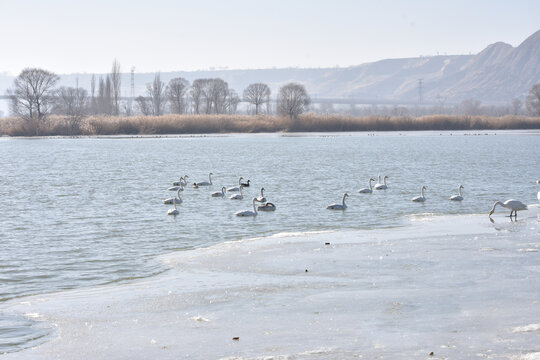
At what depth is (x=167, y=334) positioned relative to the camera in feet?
33.1

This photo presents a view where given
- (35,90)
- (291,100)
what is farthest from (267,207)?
(291,100)

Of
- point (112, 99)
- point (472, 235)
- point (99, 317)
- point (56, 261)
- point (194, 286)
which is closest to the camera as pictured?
point (99, 317)

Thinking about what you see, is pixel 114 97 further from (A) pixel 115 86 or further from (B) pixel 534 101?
(B) pixel 534 101

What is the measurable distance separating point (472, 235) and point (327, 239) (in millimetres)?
3744

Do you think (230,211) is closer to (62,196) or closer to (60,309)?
(62,196)

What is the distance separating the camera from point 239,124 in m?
100

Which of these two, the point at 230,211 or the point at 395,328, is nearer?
the point at 395,328

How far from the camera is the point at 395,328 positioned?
1005 centimetres

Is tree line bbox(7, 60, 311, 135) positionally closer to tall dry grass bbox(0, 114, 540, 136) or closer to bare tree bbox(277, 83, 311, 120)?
bare tree bbox(277, 83, 311, 120)

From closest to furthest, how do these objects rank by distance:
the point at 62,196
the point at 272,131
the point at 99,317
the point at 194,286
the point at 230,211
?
the point at 99,317, the point at 194,286, the point at 230,211, the point at 62,196, the point at 272,131

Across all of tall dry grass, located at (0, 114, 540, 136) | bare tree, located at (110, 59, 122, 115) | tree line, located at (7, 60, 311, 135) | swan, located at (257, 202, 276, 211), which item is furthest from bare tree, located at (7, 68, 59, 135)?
swan, located at (257, 202, 276, 211)

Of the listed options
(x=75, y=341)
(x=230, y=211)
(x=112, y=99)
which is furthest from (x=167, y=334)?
(x=112, y=99)

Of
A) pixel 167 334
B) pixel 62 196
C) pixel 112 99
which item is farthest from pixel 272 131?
pixel 167 334

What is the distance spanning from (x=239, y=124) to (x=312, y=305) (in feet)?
294
